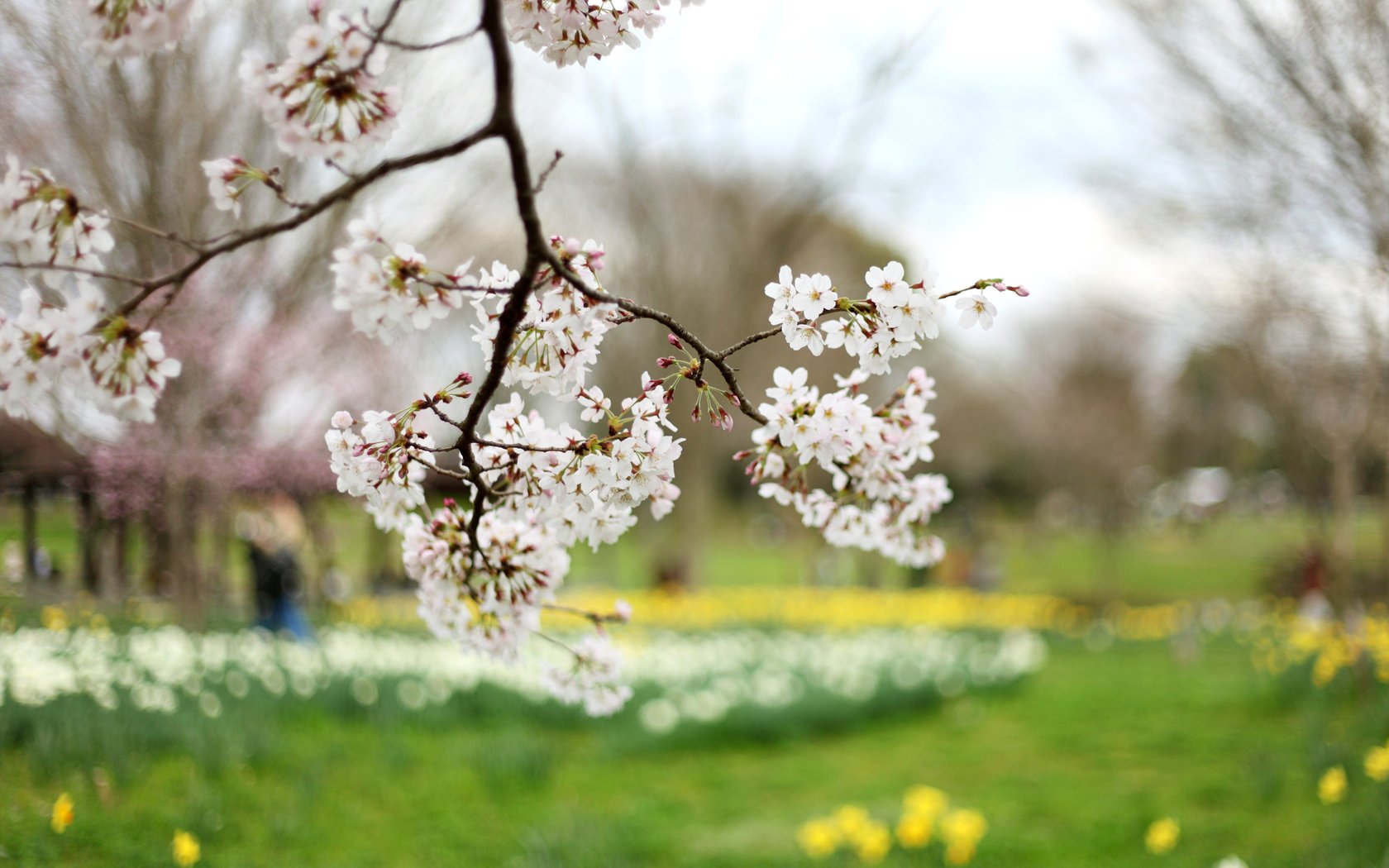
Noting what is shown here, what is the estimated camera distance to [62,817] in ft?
7.70

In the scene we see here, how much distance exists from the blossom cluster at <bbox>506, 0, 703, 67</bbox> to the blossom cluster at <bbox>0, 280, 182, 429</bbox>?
0.90 meters

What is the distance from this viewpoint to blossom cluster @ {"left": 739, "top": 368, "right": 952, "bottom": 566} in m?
1.74

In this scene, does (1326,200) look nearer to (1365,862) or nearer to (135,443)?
(1365,862)

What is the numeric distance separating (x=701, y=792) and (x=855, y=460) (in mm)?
3042

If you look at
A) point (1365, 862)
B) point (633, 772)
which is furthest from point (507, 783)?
point (1365, 862)

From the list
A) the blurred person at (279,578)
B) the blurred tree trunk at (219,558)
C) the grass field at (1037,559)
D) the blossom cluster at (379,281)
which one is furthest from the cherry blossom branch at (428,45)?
the blurred tree trunk at (219,558)

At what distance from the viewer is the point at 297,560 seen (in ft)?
27.0

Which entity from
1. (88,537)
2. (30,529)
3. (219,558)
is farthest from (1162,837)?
(219,558)

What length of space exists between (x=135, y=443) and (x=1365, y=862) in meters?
6.47

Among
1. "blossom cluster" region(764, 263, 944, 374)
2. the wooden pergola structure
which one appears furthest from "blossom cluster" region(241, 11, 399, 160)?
the wooden pergola structure

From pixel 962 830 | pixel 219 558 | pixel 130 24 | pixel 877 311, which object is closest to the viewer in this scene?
pixel 130 24

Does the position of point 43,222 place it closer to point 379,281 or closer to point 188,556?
point 379,281

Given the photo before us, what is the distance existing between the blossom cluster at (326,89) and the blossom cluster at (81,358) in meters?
0.40

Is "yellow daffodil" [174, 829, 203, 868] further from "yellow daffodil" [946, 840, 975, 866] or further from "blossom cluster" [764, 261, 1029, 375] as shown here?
"yellow daffodil" [946, 840, 975, 866]
